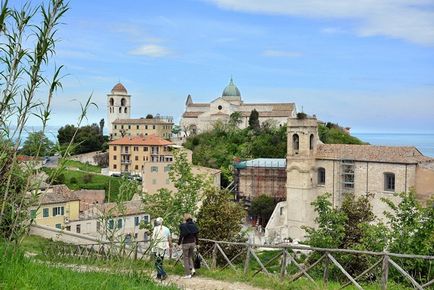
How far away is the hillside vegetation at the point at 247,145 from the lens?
2307 inches

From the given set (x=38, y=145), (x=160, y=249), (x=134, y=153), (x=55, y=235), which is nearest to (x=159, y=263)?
(x=160, y=249)

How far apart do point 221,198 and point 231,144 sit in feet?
151

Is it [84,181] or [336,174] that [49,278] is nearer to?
[336,174]

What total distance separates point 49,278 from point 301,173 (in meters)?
37.0

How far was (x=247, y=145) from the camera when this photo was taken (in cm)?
6250

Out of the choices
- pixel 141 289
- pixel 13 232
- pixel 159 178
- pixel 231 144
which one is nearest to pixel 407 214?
pixel 141 289

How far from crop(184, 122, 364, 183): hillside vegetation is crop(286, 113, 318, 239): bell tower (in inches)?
517

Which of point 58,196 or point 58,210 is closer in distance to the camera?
point 58,210

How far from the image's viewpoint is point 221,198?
20234 millimetres

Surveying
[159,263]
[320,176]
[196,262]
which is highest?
[320,176]

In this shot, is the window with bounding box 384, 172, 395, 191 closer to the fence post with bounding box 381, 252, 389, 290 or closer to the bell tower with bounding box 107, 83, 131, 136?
the fence post with bounding box 381, 252, 389, 290

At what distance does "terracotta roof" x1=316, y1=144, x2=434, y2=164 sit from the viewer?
3756cm

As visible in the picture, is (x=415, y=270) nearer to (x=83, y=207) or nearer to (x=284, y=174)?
(x=83, y=207)

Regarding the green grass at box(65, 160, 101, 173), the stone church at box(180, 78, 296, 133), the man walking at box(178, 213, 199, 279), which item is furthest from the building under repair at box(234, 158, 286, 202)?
the man walking at box(178, 213, 199, 279)
